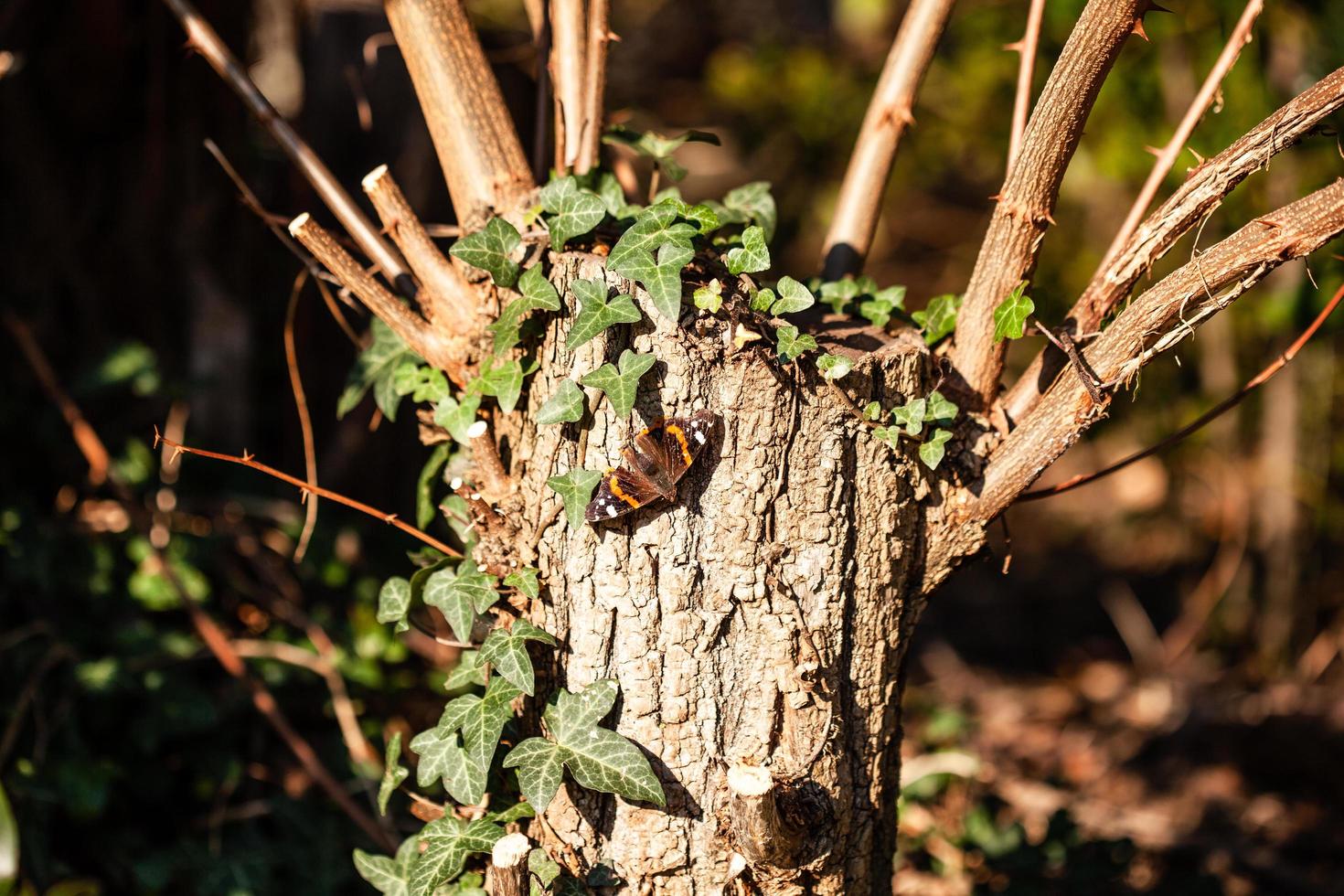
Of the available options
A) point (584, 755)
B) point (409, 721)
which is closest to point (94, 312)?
point (409, 721)

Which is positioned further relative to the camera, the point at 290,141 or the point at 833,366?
the point at 290,141

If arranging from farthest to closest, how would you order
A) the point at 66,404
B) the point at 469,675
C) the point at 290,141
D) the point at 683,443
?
the point at 66,404 → the point at 290,141 → the point at 469,675 → the point at 683,443

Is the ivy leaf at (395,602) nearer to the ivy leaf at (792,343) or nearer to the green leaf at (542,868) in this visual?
the green leaf at (542,868)

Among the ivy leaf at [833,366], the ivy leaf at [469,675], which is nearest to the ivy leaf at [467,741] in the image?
the ivy leaf at [469,675]

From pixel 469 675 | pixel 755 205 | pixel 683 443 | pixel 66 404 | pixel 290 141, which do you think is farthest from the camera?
pixel 66 404

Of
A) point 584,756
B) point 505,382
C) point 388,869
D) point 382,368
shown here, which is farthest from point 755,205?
point 388,869

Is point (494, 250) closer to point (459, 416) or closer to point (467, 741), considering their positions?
point (459, 416)
